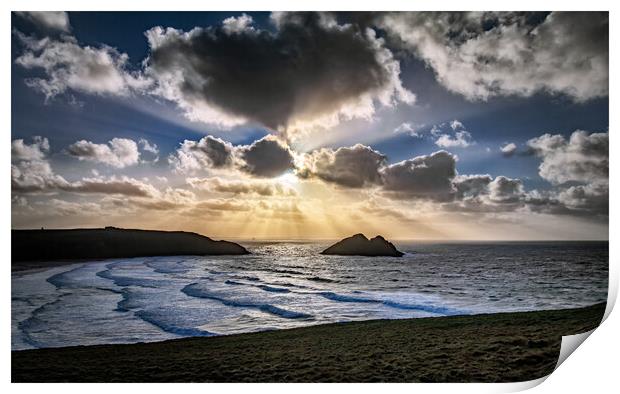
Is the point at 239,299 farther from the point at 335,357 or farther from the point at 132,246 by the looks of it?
the point at 132,246

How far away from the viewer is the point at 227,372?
7172 millimetres

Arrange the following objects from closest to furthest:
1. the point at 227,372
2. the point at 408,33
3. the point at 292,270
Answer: the point at 227,372 < the point at 408,33 < the point at 292,270

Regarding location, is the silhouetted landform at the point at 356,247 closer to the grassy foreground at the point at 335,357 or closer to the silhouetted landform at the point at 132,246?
the silhouetted landform at the point at 132,246

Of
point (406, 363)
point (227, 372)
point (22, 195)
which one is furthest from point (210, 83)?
point (406, 363)

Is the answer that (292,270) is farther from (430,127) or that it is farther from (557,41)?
(557,41)

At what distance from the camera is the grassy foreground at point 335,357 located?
7.06 meters

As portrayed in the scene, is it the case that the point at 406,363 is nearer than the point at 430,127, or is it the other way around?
the point at 406,363

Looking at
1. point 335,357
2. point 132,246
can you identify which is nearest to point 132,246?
point 132,246

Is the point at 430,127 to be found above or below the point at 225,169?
above

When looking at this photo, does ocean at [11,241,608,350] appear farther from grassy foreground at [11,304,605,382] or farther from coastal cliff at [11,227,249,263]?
coastal cliff at [11,227,249,263]

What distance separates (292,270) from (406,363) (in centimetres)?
834

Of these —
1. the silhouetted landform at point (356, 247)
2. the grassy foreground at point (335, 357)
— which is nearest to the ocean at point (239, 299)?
the silhouetted landform at point (356, 247)

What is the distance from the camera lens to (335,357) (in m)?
7.72
